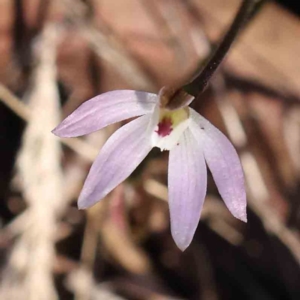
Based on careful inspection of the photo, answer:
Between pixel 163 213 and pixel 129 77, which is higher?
pixel 129 77

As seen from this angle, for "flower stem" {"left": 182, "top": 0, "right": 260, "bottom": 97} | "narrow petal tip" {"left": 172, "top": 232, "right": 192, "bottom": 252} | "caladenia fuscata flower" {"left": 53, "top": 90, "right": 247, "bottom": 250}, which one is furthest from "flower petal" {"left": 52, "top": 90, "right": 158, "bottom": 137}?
"narrow petal tip" {"left": 172, "top": 232, "right": 192, "bottom": 252}

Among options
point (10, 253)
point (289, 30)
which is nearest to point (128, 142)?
point (10, 253)

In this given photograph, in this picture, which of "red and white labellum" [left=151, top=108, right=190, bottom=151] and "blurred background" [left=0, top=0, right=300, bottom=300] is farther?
"blurred background" [left=0, top=0, right=300, bottom=300]

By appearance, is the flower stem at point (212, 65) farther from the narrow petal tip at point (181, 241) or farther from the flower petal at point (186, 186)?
the narrow petal tip at point (181, 241)

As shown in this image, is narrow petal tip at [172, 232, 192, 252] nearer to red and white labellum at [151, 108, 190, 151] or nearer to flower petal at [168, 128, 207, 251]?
flower petal at [168, 128, 207, 251]

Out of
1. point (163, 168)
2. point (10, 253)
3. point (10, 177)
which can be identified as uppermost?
point (163, 168)

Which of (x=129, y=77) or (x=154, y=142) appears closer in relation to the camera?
(x=154, y=142)

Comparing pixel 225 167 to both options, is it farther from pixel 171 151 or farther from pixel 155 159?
pixel 155 159

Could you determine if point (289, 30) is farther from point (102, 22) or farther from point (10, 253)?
point (10, 253)
